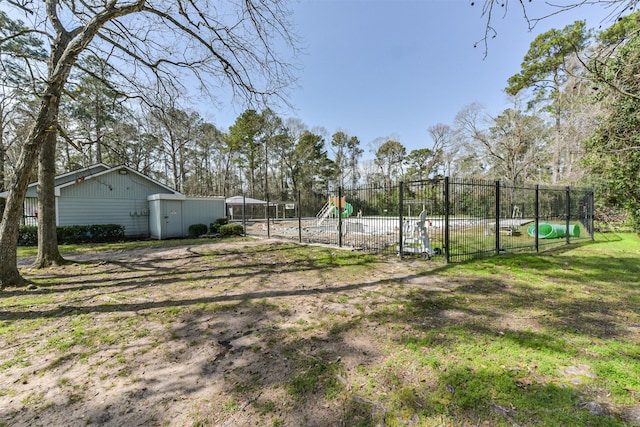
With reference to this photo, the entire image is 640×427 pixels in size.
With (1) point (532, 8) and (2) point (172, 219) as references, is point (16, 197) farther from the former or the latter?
(2) point (172, 219)

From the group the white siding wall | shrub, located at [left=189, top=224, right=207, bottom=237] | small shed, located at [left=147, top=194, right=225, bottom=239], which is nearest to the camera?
the white siding wall

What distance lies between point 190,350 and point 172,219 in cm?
1286

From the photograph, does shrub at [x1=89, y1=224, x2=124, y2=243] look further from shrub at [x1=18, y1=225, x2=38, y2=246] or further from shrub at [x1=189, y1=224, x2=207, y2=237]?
shrub at [x1=189, y1=224, x2=207, y2=237]

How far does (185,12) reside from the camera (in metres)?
6.13

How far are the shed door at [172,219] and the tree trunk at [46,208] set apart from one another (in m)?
6.96

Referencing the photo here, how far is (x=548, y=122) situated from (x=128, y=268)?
98.8ft

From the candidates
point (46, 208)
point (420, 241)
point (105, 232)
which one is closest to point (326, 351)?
point (420, 241)

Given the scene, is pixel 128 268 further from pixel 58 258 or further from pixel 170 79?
pixel 170 79

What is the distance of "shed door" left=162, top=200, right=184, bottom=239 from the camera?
13391 mm

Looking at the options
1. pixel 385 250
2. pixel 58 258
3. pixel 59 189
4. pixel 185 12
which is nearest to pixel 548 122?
pixel 385 250

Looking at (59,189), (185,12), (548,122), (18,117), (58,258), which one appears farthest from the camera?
(548,122)

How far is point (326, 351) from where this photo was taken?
259 cm

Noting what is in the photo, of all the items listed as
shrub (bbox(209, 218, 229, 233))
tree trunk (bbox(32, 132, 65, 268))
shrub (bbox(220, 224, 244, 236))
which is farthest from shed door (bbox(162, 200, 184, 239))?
tree trunk (bbox(32, 132, 65, 268))

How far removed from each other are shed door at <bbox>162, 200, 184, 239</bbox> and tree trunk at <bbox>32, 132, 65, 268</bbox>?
696cm
